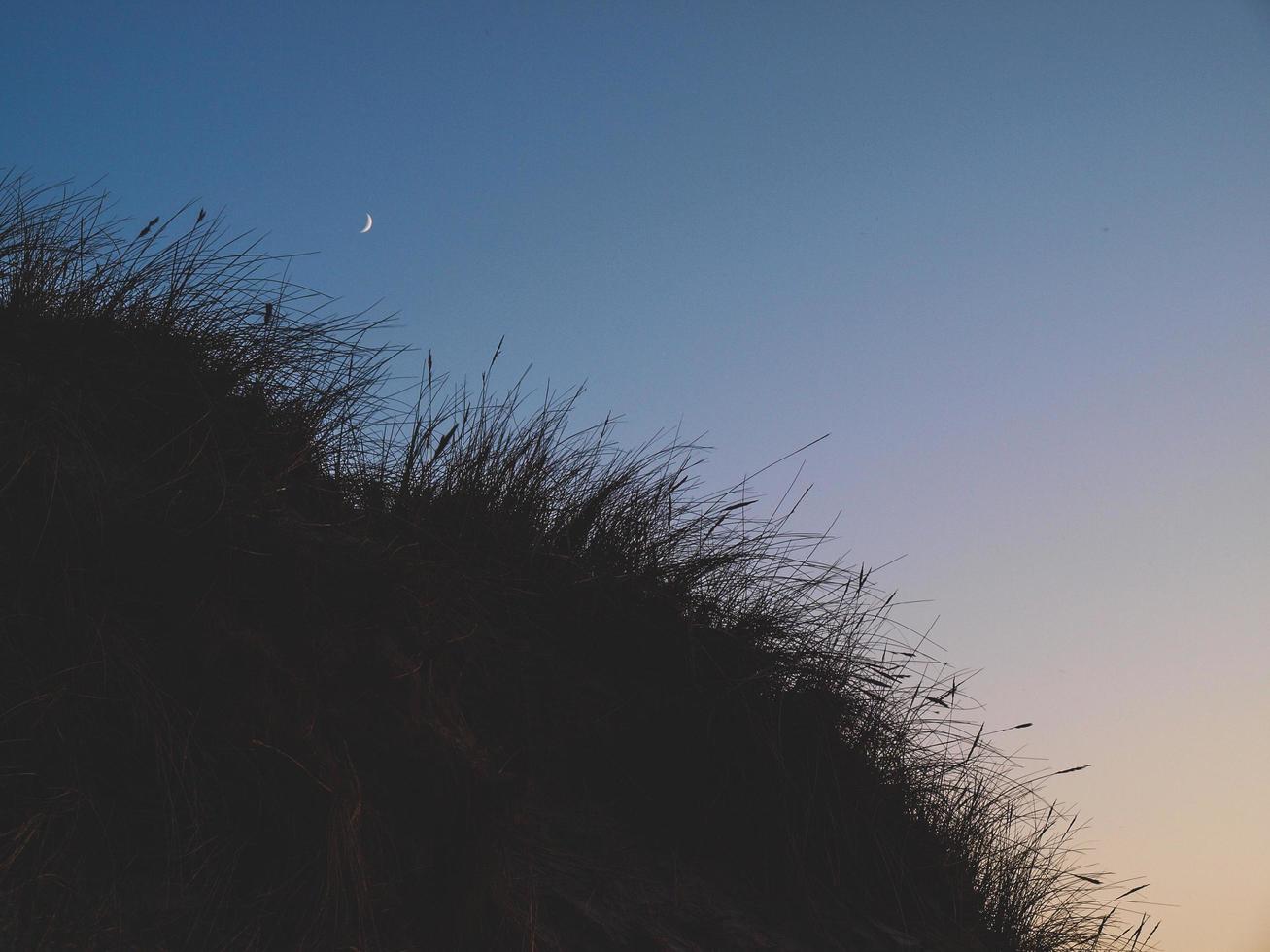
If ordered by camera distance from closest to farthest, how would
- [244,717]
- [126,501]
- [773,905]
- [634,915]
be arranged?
[244,717] → [126,501] → [634,915] → [773,905]

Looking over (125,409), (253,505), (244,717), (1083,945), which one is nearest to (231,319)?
(125,409)

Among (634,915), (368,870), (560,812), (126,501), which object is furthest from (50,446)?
(634,915)

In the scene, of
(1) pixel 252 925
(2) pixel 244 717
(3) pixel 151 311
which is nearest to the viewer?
(1) pixel 252 925

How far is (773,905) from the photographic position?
2699mm

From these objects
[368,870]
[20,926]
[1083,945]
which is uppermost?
[1083,945]

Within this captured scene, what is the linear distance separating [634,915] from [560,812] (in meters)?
0.39

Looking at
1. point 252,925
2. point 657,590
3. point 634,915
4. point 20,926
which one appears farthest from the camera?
point 657,590

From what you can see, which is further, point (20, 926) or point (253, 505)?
point (253, 505)

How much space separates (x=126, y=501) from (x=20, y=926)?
3.16ft

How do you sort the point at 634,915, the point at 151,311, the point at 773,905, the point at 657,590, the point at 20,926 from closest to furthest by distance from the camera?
the point at 20,926
the point at 634,915
the point at 773,905
the point at 151,311
the point at 657,590

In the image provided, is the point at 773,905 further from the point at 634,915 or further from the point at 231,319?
the point at 231,319

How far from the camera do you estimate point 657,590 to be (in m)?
3.29

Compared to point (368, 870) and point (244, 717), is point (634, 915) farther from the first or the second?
point (244, 717)

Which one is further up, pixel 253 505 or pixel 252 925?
pixel 253 505
